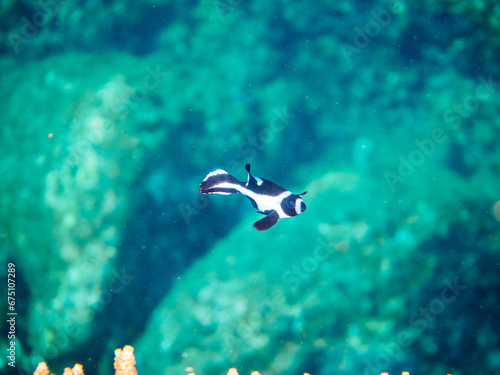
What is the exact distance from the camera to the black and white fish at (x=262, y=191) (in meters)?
3.78

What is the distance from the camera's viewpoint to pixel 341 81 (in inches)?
204

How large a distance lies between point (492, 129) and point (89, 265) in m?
6.63

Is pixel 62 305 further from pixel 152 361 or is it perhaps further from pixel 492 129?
pixel 492 129

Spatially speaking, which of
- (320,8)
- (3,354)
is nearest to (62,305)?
(3,354)
